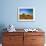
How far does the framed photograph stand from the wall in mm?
108

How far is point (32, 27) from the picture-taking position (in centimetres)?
454

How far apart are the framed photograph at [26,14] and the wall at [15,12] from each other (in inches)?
4.3

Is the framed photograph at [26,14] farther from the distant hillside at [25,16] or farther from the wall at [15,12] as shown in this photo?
the wall at [15,12]

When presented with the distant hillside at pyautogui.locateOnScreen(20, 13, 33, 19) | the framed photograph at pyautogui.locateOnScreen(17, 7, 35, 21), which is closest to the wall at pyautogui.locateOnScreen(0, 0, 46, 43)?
the framed photograph at pyautogui.locateOnScreen(17, 7, 35, 21)

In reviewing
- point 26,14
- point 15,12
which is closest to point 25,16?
point 26,14

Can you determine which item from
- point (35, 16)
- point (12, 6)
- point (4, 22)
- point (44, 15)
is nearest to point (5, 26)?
point (4, 22)

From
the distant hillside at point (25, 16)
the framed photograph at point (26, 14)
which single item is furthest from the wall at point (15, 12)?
the distant hillside at point (25, 16)

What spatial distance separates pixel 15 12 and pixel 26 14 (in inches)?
15.3

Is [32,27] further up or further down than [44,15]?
further down

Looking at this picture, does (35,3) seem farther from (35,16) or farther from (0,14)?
(0,14)

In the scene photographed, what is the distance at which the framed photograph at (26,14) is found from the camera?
4.46 m

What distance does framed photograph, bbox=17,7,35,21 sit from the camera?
176 inches

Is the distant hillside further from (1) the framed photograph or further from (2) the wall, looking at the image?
(2) the wall

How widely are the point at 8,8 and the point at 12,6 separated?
0.51 feet
